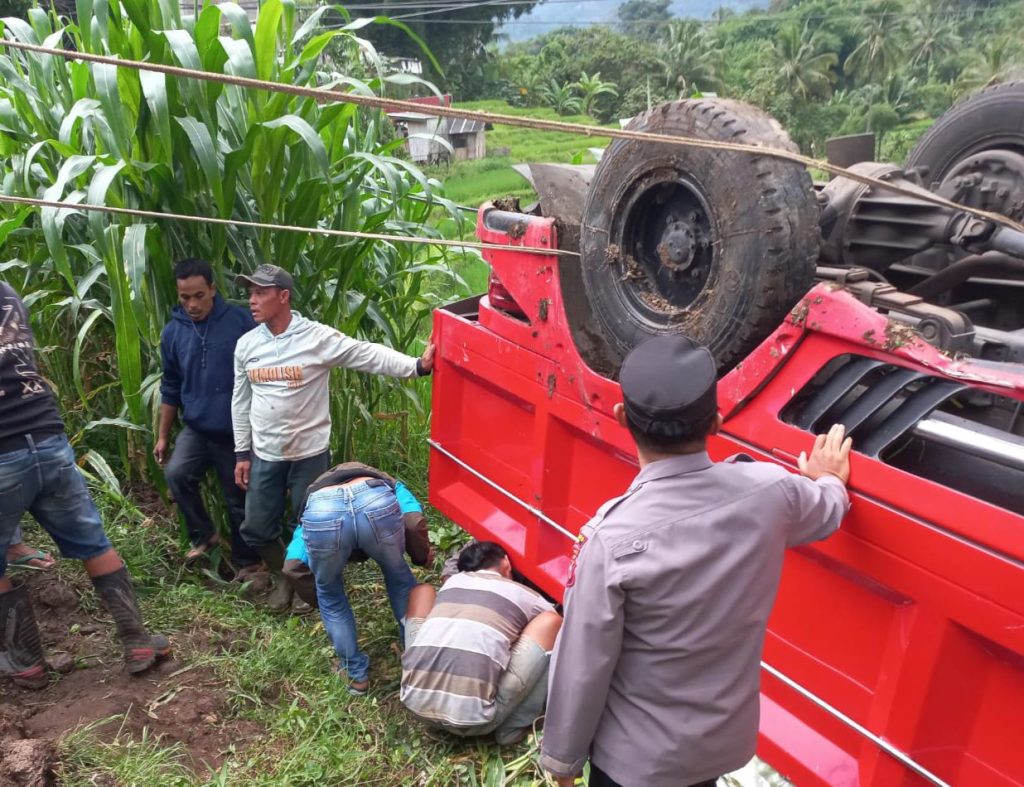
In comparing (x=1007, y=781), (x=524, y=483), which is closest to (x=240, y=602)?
(x=524, y=483)

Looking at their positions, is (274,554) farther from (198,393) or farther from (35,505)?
(35,505)

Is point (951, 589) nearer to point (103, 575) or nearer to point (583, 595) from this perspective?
point (583, 595)

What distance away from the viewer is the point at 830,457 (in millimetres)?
1733

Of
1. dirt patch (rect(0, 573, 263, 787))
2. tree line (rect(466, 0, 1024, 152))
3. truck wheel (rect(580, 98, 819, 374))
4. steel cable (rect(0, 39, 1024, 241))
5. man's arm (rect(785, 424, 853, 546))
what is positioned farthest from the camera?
tree line (rect(466, 0, 1024, 152))

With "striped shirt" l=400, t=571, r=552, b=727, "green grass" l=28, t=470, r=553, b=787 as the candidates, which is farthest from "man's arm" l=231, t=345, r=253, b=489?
"striped shirt" l=400, t=571, r=552, b=727

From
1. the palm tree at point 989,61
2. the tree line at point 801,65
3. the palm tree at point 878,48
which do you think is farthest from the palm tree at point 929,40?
the palm tree at point 989,61

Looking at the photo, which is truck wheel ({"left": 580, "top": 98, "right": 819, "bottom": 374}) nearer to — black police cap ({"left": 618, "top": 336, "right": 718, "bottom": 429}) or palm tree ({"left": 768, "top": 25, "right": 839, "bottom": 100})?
black police cap ({"left": 618, "top": 336, "right": 718, "bottom": 429})

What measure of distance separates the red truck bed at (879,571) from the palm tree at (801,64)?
42102 mm

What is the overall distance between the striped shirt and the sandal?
1706 millimetres

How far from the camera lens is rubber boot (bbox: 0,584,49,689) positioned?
272 cm

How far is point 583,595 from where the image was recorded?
141 centimetres

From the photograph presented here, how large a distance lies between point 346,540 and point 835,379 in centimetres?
162

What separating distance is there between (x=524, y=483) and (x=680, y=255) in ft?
3.38

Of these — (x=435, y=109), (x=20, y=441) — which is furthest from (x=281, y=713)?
(x=435, y=109)
